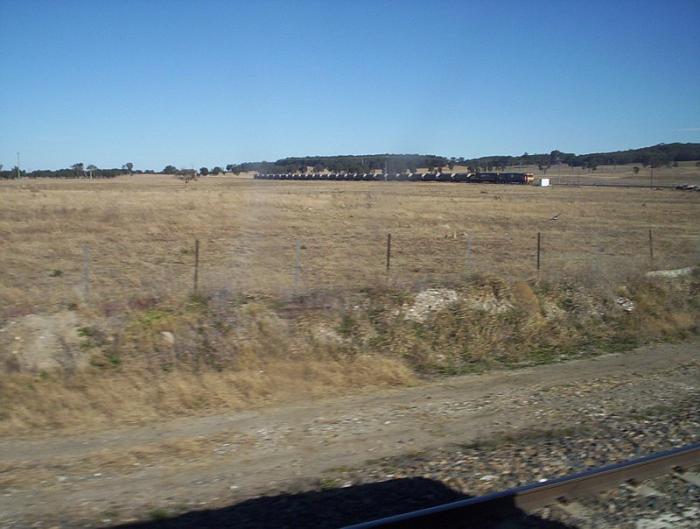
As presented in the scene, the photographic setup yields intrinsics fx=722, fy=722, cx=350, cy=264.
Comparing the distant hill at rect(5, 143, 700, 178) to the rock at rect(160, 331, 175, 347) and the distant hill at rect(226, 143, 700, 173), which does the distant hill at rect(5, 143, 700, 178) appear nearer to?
the distant hill at rect(226, 143, 700, 173)

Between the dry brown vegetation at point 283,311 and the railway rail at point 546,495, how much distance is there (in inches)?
185

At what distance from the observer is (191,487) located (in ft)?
22.9

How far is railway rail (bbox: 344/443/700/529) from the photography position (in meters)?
5.72

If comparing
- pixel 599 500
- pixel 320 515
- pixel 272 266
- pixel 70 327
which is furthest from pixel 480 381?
pixel 272 266

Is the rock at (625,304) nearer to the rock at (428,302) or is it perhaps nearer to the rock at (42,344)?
the rock at (428,302)

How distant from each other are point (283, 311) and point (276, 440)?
5.12 m

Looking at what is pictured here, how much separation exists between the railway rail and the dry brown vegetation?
4706mm

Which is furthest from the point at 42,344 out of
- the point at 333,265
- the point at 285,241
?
the point at 285,241

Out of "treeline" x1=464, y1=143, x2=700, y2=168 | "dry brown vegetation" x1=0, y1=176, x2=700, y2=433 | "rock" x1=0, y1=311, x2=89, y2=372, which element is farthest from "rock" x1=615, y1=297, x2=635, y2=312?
"treeline" x1=464, y1=143, x2=700, y2=168

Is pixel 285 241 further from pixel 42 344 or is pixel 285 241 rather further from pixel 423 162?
pixel 42 344

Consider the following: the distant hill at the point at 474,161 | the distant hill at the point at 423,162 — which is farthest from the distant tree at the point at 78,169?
the distant hill at the point at 474,161

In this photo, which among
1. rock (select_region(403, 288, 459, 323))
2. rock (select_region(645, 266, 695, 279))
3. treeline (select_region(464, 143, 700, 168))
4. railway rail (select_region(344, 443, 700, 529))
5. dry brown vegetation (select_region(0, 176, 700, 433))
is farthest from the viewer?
treeline (select_region(464, 143, 700, 168))

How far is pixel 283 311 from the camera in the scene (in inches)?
531

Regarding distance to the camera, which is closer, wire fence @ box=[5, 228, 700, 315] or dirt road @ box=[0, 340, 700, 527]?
dirt road @ box=[0, 340, 700, 527]
